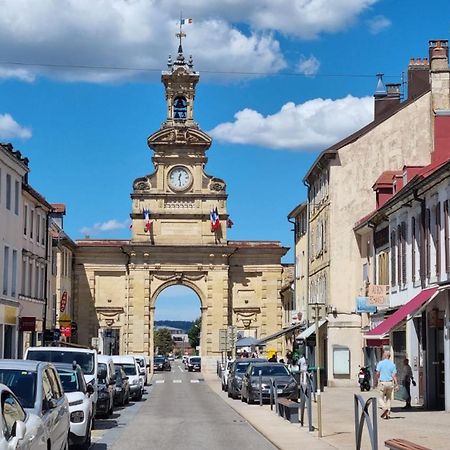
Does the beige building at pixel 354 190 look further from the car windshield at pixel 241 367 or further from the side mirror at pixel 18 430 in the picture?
the side mirror at pixel 18 430

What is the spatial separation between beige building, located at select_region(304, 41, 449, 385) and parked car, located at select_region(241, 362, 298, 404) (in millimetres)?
A: 11550

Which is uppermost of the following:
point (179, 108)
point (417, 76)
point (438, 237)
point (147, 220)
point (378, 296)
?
point (179, 108)

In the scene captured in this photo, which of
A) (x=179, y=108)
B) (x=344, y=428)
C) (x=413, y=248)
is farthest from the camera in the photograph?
(x=179, y=108)

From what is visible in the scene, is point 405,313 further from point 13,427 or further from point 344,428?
point 13,427

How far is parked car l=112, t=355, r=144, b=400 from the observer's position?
40000 millimetres

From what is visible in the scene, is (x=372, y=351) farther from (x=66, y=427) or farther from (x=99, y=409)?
(x=66, y=427)

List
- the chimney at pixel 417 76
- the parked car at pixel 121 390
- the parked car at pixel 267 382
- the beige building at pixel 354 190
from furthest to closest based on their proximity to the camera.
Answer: the chimney at pixel 417 76 < the beige building at pixel 354 190 < the parked car at pixel 267 382 < the parked car at pixel 121 390

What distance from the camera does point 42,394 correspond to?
13484 millimetres

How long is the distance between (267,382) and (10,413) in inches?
1022

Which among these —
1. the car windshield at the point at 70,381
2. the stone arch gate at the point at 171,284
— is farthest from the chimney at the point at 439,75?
the stone arch gate at the point at 171,284

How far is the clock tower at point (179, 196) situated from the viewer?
3056 inches

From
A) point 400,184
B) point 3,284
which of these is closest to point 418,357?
point 400,184

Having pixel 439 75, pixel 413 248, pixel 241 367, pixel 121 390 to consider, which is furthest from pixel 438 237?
pixel 439 75

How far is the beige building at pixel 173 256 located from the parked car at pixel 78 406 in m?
56.4
